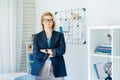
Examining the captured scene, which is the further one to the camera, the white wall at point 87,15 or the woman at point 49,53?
the white wall at point 87,15

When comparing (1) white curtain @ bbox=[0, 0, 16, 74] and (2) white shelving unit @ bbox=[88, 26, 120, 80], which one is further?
(1) white curtain @ bbox=[0, 0, 16, 74]

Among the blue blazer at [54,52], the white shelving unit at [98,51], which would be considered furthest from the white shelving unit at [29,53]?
the white shelving unit at [98,51]

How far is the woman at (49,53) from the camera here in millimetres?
2816

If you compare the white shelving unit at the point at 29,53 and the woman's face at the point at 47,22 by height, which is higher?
the woman's face at the point at 47,22

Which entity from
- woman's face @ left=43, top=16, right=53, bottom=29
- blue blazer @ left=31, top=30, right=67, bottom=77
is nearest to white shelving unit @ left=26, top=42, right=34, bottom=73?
blue blazer @ left=31, top=30, right=67, bottom=77

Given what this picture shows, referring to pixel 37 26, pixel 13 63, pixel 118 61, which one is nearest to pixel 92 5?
pixel 118 61

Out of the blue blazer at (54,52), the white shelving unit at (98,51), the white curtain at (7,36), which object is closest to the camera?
the white shelving unit at (98,51)

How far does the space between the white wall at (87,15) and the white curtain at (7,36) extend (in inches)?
23.0

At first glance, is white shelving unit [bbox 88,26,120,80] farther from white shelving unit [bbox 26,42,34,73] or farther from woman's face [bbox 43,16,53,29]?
white shelving unit [bbox 26,42,34,73]

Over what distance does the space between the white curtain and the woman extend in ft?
3.37

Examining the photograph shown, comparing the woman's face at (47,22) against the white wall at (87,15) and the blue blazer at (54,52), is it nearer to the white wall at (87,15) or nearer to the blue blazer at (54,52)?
the blue blazer at (54,52)

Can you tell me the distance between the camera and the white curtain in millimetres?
3721

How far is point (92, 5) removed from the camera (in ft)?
10.4

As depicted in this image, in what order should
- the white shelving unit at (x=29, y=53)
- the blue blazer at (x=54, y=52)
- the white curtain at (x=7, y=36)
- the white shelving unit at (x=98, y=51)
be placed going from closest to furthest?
the white shelving unit at (x=98, y=51) < the blue blazer at (x=54, y=52) < the white curtain at (x=7, y=36) < the white shelving unit at (x=29, y=53)
